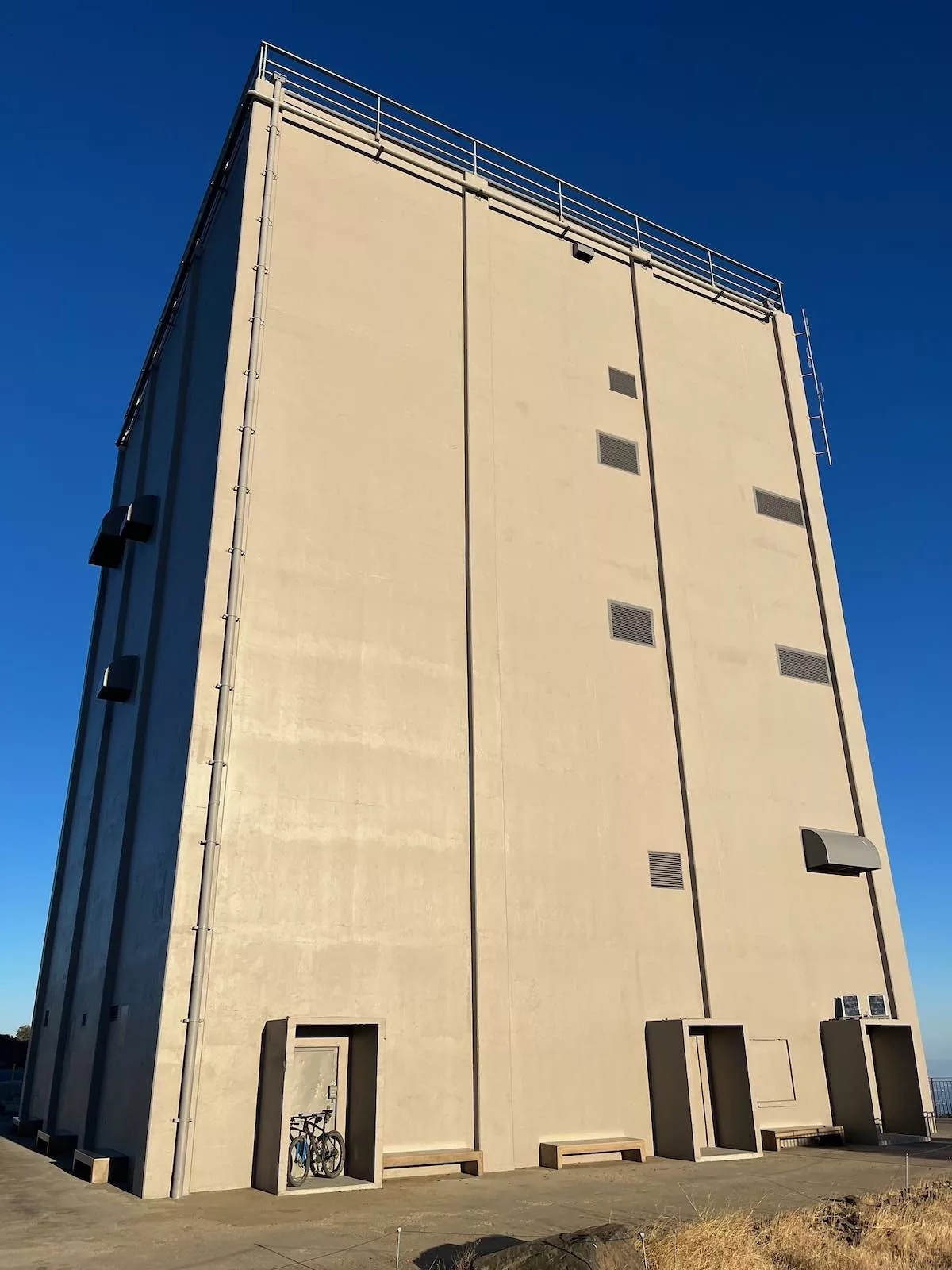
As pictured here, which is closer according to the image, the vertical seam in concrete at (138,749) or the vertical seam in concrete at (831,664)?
the vertical seam in concrete at (138,749)

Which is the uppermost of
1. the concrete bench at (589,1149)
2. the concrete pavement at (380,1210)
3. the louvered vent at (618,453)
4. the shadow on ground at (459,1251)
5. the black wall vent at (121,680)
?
the louvered vent at (618,453)

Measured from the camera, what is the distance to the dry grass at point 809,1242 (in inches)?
309

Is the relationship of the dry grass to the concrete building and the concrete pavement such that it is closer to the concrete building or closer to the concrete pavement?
the concrete pavement

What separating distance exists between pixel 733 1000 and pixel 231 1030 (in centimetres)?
967

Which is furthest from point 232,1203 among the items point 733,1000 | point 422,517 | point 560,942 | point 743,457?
point 743,457

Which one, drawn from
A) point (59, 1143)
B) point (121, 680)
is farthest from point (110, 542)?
point (59, 1143)

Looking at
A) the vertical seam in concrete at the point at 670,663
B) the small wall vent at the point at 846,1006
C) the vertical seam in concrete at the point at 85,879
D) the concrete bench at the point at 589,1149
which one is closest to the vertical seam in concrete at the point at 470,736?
the concrete bench at the point at 589,1149

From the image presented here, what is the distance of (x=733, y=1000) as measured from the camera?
1806 cm

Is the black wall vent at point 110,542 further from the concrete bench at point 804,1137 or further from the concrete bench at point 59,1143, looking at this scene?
the concrete bench at point 804,1137

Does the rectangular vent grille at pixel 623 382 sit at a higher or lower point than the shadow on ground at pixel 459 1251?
higher

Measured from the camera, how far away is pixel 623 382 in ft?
75.9

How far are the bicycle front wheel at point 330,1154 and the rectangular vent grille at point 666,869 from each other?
7491 millimetres

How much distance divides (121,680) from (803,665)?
15.6m

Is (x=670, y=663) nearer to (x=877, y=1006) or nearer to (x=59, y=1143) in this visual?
(x=877, y=1006)
